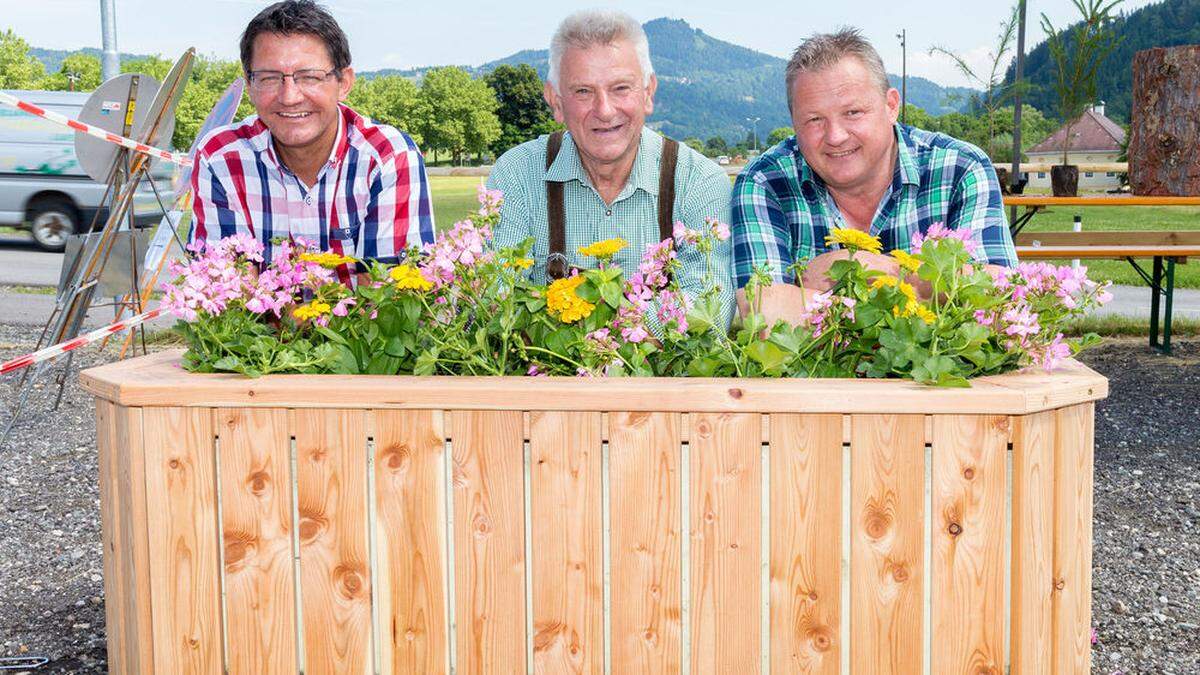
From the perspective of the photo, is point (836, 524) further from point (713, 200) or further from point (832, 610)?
point (713, 200)

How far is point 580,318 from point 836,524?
1.97 feet

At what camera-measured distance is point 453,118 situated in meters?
100

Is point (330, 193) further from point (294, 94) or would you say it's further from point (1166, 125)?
point (1166, 125)

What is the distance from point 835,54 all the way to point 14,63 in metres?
64.2

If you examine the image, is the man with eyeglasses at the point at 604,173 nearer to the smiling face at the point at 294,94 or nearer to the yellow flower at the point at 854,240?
the smiling face at the point at 294,94

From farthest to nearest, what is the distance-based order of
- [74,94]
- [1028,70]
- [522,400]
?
[1028,70], [74,94], [522,400]

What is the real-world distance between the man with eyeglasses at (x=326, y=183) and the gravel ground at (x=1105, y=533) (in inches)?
50.0

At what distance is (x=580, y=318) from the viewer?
2264 mm

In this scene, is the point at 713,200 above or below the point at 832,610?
above

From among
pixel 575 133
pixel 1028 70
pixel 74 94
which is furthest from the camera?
pixel 1028 70

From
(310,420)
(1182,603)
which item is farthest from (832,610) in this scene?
(1182,603)

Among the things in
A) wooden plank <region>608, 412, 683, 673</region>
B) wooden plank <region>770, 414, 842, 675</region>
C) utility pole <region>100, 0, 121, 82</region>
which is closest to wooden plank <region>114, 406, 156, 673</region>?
wooden plank <region>608, 412, 683, 673</region>

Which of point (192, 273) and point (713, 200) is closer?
point (192, 273)

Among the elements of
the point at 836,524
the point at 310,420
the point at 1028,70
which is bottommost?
the point at 836,524
